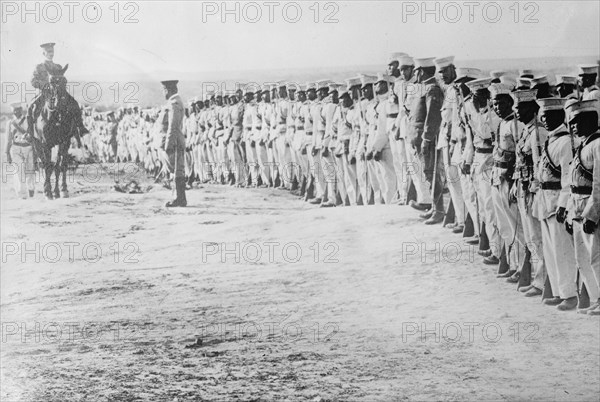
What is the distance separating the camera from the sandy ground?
575 centimetres

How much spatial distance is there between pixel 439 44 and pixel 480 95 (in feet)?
1.47

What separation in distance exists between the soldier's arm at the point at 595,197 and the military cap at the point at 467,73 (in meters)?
0.96

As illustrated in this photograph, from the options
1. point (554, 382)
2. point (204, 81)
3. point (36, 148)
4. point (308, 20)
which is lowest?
point (554, 382)

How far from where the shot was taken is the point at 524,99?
5.75m

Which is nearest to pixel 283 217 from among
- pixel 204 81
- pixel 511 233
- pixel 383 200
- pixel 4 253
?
pixel 383 200

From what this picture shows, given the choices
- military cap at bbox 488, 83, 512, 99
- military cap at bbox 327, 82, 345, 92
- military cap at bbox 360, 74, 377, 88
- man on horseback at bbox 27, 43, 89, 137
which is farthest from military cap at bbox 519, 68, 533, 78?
man on horseback at bbox 27, 43, 89, 137

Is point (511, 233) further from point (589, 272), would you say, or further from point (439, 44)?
point (439, 44)

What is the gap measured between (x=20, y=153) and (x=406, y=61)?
2.76 meters

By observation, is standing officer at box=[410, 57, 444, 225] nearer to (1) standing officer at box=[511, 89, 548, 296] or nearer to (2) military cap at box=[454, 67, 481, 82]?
(2) military cap at box=[454, 67, 481, 82]

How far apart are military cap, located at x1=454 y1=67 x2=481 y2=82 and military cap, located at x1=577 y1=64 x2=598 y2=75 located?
662 mm

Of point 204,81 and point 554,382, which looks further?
point 204,81

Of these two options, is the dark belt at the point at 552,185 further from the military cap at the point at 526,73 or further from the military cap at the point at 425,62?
the military cap at the point at 425,62

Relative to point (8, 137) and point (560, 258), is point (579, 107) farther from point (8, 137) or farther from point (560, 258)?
point (8, 137)

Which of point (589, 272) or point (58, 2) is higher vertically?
point (58, 2)
